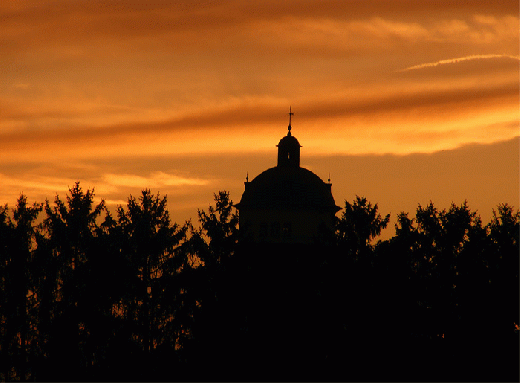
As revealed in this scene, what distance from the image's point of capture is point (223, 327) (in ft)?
137

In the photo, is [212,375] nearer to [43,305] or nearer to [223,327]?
[223,327]

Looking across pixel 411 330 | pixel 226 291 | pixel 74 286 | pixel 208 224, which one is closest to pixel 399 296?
pixel 411 330

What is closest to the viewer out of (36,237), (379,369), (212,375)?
(379,369)

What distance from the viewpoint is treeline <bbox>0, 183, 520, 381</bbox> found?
Result: 129 feet

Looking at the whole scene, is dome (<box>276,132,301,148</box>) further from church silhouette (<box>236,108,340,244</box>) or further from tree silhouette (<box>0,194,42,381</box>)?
tree silhouette (<box>0,194,42,381</box>)

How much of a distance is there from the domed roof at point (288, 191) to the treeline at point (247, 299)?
14.3m

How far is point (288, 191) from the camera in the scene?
6456 cm

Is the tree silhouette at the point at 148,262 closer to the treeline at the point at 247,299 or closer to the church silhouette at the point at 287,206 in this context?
the treeline at the point at 247,299

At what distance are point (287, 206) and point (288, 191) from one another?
Answer: 1255 mm

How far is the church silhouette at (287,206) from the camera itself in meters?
64.4

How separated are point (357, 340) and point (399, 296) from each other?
2.97 metres

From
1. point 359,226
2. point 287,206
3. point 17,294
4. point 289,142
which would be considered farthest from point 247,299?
point 289,142

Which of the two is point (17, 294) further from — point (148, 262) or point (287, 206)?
point (287, 206)

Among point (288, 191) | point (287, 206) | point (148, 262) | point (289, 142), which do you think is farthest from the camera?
point (289, 142)
